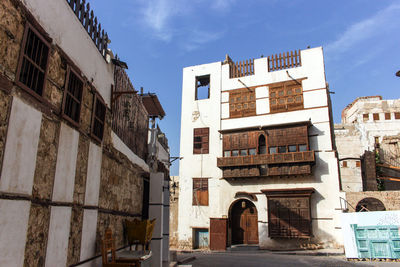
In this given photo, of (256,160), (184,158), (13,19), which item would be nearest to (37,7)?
(13,19)

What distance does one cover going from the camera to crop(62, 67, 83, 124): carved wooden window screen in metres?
4.97

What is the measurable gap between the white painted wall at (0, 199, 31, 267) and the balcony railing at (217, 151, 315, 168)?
16.3 m

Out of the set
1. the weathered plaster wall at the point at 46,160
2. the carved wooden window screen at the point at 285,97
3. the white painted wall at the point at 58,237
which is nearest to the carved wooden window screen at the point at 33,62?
the weathered plaster wall at the point at 46,160

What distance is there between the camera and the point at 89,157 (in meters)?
5.74

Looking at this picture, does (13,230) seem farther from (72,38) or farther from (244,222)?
(244,222)

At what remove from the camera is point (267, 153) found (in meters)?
19.0

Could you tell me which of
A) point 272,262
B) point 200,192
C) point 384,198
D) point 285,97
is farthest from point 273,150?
point 272,262

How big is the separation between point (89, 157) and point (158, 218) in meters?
4.13

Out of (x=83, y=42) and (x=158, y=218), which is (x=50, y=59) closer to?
(x=83, y=42)

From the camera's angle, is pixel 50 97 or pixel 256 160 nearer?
pixel 50 97

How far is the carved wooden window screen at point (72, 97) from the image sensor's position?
196 inches

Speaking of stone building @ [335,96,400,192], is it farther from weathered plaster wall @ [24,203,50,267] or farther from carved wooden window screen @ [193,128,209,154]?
weathered plaster wall @ [24,203,50,267]

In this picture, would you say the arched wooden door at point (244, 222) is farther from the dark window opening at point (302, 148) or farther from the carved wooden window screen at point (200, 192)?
the dark window opening at point (302, 148)

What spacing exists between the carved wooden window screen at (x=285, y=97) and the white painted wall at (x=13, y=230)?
18.1m
